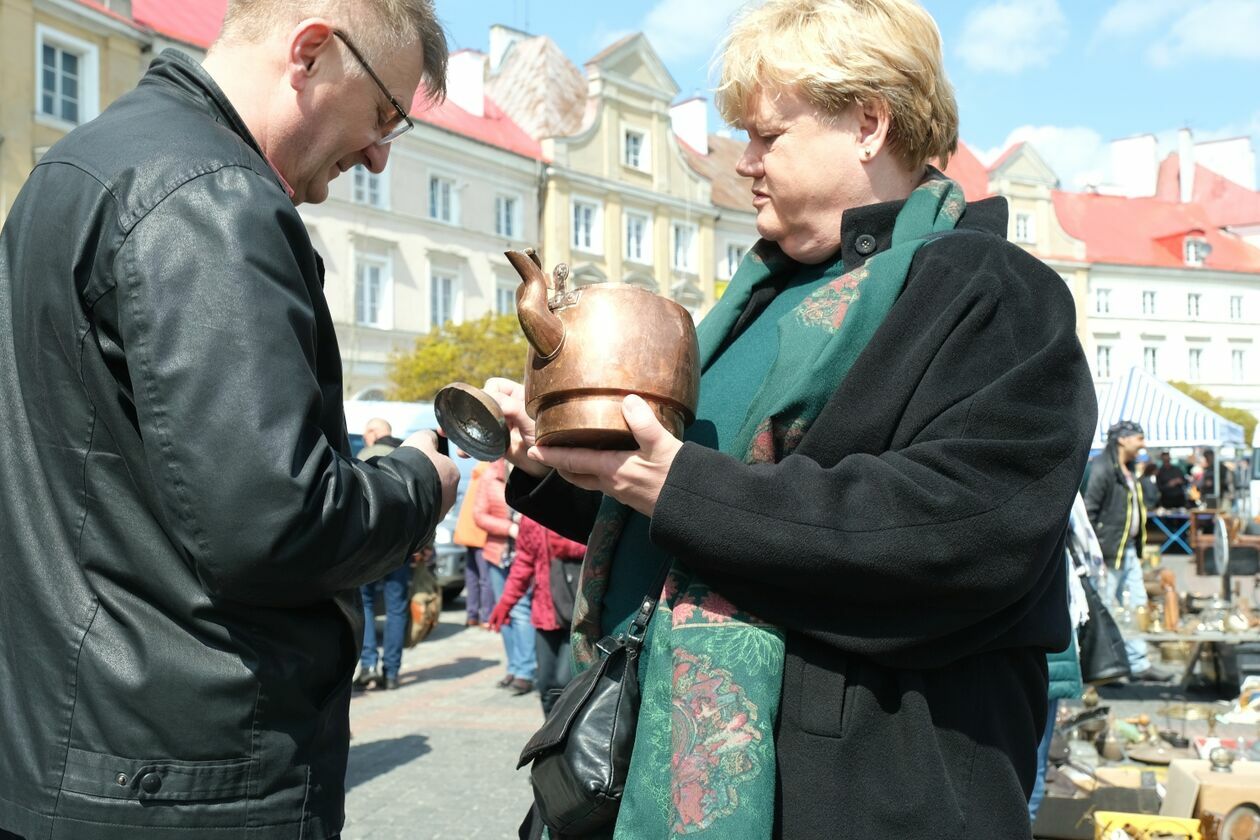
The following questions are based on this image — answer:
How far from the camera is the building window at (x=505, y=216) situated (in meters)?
32.1

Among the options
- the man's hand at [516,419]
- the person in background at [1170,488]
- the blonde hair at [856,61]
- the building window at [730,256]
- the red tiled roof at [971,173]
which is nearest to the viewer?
the blonde hair at [856,61]

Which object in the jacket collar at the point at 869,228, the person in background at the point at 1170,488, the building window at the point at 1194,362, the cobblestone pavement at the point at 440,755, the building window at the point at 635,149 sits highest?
the building window at the point at 635,149

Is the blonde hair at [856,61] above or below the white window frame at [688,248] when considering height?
below

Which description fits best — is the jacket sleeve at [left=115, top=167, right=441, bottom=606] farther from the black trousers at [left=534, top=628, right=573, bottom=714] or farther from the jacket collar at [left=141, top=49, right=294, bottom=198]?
the black trousers at [left=534, top=628, right=573, bottom=714]

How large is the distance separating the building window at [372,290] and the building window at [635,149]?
9854 millimetres

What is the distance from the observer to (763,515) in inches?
64.0

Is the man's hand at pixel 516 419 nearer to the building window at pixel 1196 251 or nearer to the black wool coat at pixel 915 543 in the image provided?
the black wool coat at pixel 915 543

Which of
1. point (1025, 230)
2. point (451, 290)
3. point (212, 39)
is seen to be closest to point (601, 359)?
point (212, 39)

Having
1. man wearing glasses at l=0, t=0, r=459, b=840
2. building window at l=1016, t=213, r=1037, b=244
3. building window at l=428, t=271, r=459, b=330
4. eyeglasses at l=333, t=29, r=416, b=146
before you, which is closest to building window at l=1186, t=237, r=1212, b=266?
building window at l=1016, t=213, r=1037, b=244

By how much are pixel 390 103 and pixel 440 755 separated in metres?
5.34

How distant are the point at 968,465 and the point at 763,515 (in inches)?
11.2

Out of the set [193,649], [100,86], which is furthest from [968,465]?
[100,86]

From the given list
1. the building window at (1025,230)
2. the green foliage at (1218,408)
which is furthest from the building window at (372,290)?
the green foliage at (1218,408)

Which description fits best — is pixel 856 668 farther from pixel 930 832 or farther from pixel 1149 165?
pixel 1149 165
